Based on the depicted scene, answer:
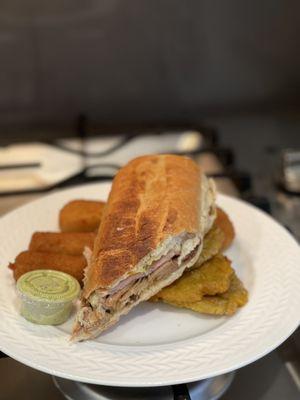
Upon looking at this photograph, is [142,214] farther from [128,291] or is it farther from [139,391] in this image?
[139,391]

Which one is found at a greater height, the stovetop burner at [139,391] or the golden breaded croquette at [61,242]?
the golden breaded croquette at [61,242]

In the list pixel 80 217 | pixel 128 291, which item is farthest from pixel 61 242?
pixel 128 291

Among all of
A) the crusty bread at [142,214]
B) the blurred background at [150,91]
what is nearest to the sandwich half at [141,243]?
the crusty bread at [142,214]

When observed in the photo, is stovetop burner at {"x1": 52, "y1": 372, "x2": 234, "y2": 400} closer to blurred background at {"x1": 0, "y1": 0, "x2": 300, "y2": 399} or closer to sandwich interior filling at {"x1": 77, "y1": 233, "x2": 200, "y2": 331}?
sandwich interior filling at {"x1": 77, "y1": 233, "x2": 200, "y2": 331}

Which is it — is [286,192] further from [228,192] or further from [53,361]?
[53,361]

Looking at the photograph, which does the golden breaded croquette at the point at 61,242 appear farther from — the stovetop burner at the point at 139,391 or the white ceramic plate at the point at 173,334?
the stovetop burner at the point at 139,391

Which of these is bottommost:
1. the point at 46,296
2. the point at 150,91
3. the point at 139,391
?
the point at 139,391
